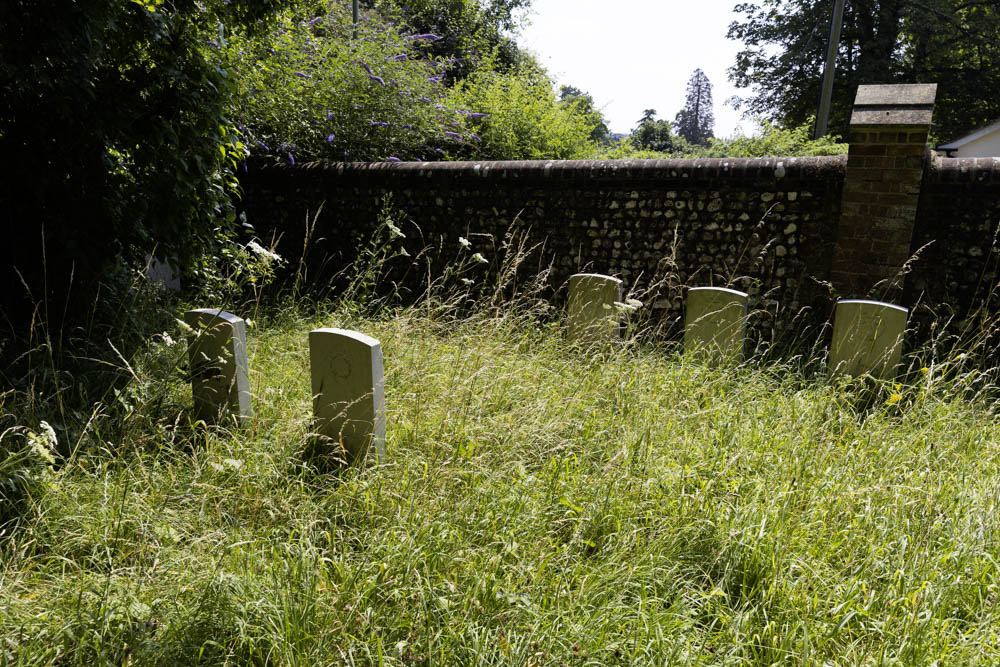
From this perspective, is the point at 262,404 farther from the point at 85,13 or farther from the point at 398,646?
the point at 85,13

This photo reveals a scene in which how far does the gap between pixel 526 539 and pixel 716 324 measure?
277cm

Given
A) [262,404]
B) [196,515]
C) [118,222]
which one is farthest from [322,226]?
[196,515]

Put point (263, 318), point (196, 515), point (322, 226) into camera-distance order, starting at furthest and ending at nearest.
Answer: point (322, 226) < point (263, 318) < point (196, 515)

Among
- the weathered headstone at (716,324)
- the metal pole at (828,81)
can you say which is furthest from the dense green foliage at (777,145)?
the weathered headstone at (716,324)

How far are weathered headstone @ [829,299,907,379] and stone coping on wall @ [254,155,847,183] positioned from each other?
5.20 ft

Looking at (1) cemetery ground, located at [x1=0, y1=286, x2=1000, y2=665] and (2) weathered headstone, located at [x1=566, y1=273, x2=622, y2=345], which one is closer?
(1) cemetery ground, located at [x1=0, y1=286, x2=1000, y2=665]

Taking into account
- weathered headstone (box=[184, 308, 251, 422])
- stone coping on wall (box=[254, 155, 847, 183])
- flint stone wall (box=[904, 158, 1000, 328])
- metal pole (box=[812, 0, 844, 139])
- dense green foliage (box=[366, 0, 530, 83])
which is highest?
dense green foliage (box=[366, 0, 530, 83])

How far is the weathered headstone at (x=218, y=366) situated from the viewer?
3.60 m

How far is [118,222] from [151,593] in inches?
132

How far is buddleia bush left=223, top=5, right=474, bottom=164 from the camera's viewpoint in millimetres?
7836

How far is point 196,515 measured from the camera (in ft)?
9.00

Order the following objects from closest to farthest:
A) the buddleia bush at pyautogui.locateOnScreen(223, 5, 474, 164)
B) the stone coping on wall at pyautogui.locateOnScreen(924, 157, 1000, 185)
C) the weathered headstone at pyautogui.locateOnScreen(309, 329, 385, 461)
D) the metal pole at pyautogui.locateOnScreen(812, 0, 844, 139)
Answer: the weathered headstone at pyautogui.locateOnScreen(309, 329, 385, 461) < the stone coping on wall at pyautogui.locateOnScreen(924, 157, 1000, 185) < the buddleia bush at pyautogui.locateOnScreen(223, 5, 474, 164) < the metal pole at pyautogui.locateOnScreen(812, 0, 844, 139)

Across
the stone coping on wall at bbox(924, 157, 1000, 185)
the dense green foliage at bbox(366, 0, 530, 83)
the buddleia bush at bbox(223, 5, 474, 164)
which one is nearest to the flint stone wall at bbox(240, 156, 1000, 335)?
the stone coping on wall at bbox(924, 157, 1000, 185)

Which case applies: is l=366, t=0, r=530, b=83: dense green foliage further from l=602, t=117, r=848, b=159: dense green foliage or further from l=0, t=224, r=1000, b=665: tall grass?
l=0, t=224, r=1000, b=665: tall grass
